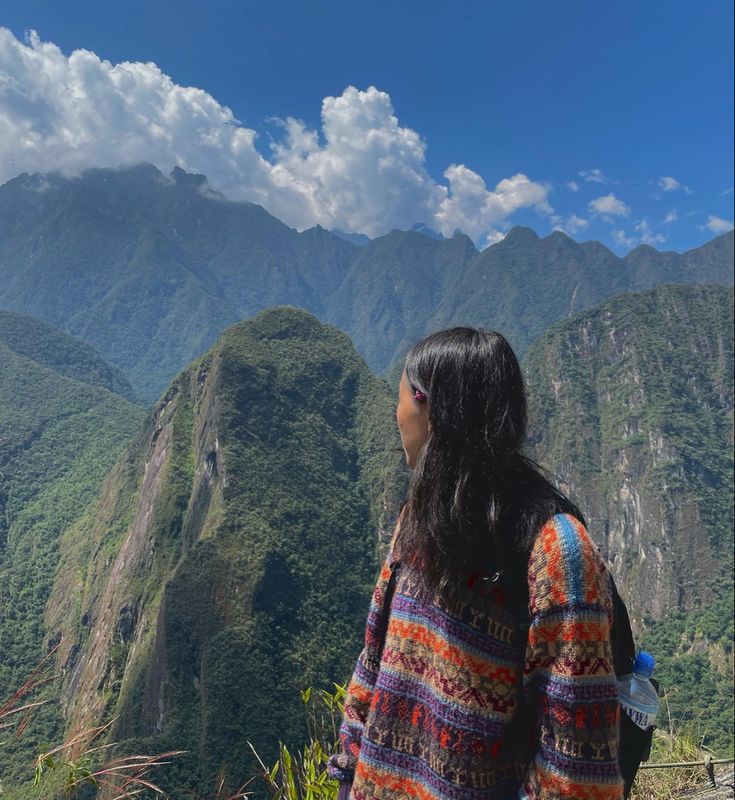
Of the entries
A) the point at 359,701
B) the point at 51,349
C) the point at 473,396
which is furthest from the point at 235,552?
the point at 51,349

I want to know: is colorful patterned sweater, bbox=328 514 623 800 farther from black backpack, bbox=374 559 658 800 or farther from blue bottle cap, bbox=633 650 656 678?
blue bottle cap, bbox=633 650 656 678

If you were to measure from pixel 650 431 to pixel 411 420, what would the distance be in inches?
3378

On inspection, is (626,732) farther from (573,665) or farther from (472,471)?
(472,471)

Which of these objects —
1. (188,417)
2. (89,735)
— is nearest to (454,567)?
(89,735)

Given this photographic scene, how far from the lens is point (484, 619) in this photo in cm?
149

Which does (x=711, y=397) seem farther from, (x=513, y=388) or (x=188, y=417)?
(x=513, y=388)

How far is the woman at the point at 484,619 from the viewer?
1333mm

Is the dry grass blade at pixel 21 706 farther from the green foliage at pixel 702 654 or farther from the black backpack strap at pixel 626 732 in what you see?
the green foliage at pixel 702 654

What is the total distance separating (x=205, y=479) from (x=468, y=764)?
46307mm

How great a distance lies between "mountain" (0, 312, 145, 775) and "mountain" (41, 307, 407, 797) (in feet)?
7.15

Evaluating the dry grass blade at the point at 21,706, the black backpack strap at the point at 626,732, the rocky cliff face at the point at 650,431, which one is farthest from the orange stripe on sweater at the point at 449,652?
the rocky cliff face at the point at 650,431

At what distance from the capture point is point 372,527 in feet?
170

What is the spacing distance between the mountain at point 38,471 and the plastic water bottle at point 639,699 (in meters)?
36.8

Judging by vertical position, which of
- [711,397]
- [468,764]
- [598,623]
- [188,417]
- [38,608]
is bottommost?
[38,608]
